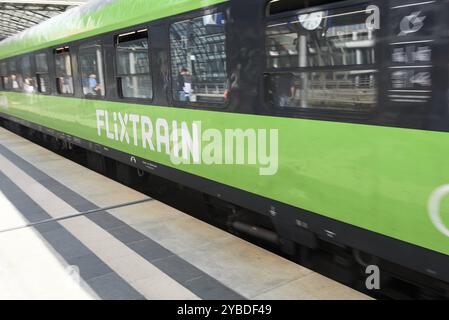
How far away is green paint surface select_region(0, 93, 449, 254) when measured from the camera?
2.85m

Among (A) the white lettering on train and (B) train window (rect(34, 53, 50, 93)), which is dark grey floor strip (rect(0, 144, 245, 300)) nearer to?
(A) the white lettering on train

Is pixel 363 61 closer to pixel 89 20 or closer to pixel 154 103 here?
pixel 154 103

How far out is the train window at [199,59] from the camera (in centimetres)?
457

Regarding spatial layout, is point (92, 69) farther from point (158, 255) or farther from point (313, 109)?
point (313, 109)

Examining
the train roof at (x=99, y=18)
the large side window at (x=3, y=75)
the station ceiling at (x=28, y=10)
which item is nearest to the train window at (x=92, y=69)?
the train roof at (x=99, y=18)

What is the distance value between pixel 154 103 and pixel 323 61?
2.98 meters

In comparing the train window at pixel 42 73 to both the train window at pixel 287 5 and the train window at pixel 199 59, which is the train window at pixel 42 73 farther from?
the train window at pixel 287 5

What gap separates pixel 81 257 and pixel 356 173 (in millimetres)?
2803

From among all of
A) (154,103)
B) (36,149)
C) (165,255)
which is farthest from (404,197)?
(36,149)

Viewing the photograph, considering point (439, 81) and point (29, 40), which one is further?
point (29, 40)

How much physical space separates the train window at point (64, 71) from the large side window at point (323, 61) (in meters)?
5.91

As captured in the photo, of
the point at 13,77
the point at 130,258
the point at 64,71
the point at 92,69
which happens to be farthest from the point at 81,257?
the point at 13,77
